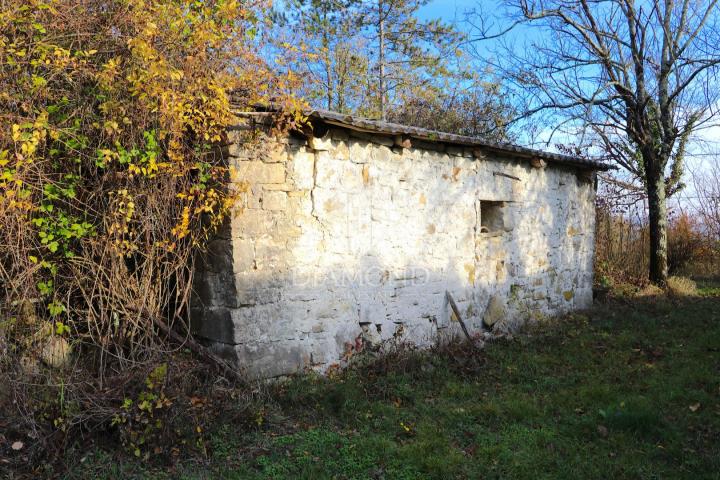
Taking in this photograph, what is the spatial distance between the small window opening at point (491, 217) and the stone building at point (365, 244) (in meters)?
0.02

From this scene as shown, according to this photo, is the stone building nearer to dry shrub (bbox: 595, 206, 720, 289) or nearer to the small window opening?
the small window opening

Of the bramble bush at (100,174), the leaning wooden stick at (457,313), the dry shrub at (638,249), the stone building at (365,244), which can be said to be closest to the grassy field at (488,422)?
the leaning wooden stick at (457,313)

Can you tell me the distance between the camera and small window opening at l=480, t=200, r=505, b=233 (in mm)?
7254

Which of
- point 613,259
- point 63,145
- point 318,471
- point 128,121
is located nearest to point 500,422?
point 318,471

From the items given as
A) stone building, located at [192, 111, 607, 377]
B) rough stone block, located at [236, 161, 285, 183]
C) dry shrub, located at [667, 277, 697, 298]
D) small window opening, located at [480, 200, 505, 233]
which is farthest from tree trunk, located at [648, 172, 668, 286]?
rough stone block, located at [236, 161, 285, 183]

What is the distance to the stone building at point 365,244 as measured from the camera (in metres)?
4.60

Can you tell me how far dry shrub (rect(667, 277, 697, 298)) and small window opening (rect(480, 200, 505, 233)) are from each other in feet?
14.5

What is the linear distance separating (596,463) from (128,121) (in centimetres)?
392

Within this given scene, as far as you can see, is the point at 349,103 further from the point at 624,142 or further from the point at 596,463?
the point at 596,463

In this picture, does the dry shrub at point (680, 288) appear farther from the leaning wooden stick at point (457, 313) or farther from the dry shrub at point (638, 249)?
the leaning wooden stick at point (457, 313)

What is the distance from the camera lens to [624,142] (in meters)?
13.1

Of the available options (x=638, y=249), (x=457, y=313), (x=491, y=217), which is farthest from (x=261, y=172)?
(x=638, y=249)

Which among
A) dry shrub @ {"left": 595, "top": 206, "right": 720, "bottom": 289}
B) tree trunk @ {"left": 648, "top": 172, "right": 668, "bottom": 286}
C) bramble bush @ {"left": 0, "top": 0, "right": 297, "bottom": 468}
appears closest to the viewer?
bramble bush @ {"left": 0, "top": 0, "right": 297, "bottom": 468}

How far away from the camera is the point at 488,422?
4.25 metres
